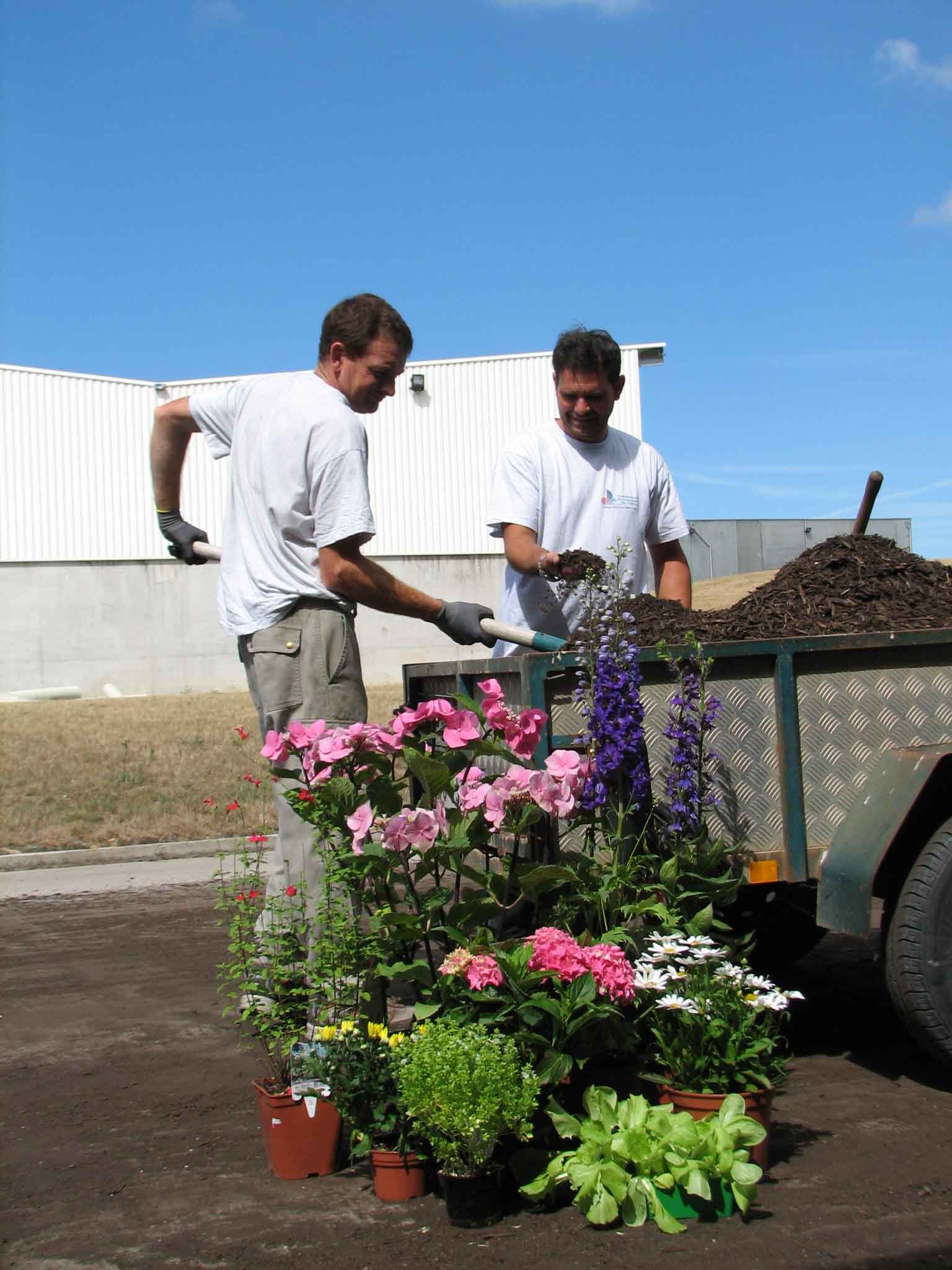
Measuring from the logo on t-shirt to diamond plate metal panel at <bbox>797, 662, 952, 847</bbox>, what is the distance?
1.36m

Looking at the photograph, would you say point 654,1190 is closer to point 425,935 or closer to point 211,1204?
point 425,935

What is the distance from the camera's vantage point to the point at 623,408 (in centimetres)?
3009

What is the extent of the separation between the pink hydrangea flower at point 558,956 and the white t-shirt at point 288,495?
1.50 metres

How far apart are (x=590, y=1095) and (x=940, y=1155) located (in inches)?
37.8

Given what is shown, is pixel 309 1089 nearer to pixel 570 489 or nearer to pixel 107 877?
pixel 570 489

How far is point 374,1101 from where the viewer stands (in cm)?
314

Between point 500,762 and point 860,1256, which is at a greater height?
point 500,762

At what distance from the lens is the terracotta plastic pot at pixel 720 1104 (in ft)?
10.3

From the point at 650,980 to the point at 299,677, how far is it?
1.55m

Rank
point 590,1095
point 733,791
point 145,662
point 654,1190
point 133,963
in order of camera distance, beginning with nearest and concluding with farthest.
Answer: point 654,1190 → point 590,1095 → point 733,791 → point 133,963 → point 145,662

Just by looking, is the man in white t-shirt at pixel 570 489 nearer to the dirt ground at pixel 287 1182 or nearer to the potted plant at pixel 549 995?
the potted plant at pixel 549 995

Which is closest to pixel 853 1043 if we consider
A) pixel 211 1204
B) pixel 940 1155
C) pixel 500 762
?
pixel 940 1155

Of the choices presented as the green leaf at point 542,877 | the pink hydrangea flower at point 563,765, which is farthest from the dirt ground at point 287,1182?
the pink hydrangea flower at point 563,765

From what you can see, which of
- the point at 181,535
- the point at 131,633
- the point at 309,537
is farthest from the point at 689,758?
the point at 131,633
